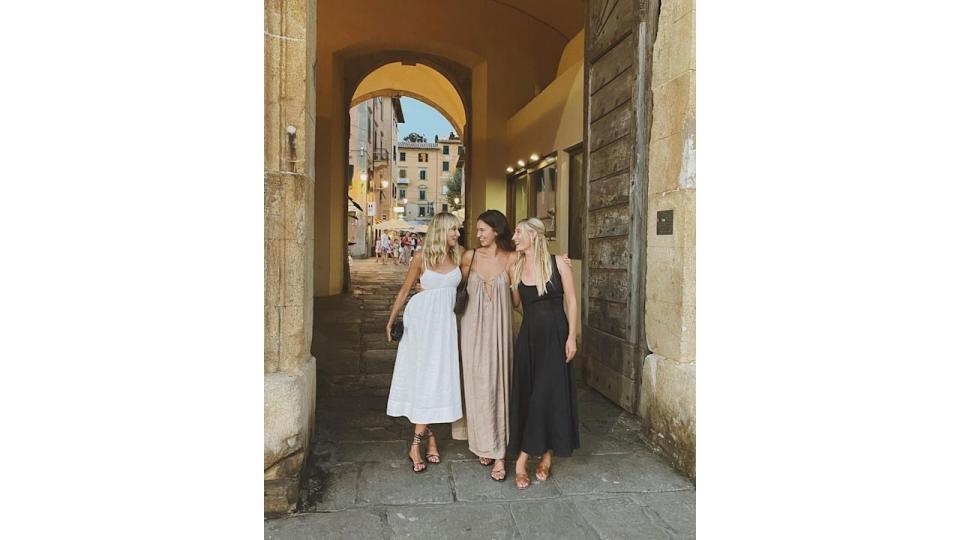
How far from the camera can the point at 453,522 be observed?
3.08 m

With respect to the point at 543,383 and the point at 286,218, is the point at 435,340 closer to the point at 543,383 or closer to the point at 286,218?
the point at 543,383

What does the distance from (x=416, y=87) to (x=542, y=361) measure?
1644 cm

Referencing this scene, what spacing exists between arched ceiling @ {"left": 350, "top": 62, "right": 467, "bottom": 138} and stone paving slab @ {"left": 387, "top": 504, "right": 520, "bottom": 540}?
Result: 14.5 metres

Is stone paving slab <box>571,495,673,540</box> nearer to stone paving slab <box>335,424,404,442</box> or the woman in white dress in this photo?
the woman in white dress

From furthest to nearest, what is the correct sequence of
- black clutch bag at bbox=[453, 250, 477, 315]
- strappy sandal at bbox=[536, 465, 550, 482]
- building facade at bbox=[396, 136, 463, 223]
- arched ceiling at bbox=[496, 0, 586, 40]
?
1. building facade at bbox=[396, 136, 463, 223]
2. arched ceiling at bbox=[496, 0, 586, 40]
3. black clutch bag at bbox=[453, 250, 477, 315]
4. strappy sandal at bbox=[536, 465, 550, 482]

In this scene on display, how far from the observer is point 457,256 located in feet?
12.8

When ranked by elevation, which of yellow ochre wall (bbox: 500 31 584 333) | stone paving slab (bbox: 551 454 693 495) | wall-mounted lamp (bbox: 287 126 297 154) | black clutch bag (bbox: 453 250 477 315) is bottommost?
stone paving slab (bbox: 551 454 693 495)

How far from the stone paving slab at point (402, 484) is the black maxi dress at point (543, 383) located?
0.49 metres

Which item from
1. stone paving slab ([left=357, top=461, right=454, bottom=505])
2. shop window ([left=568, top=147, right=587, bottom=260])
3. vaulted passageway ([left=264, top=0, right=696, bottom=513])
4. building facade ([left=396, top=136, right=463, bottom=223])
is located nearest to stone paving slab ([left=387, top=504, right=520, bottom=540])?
stone paving slab ([left=357, top=461, right=454, bottom=505])

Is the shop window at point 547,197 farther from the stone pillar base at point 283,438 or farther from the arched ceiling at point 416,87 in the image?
the arched ceiling at point 416,87

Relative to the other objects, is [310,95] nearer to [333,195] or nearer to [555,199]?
[555,199]

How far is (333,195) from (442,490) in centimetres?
953

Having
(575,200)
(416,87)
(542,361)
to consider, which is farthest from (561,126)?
(416,87)

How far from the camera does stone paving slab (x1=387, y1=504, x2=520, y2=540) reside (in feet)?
9.71
